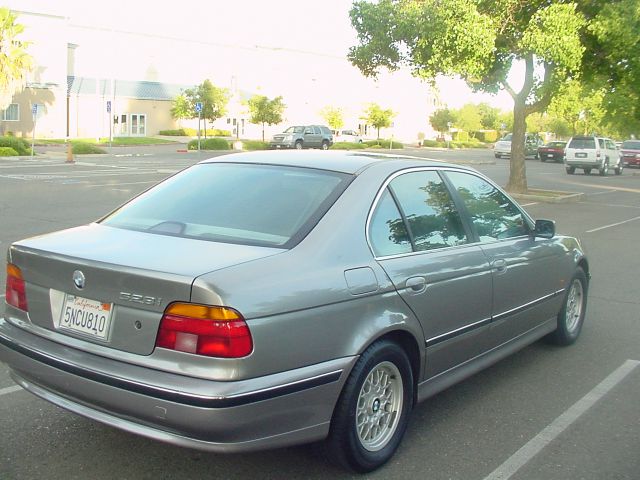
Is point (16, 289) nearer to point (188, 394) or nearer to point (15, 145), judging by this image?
point (188, 394)

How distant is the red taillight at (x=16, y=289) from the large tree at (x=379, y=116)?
6249cm

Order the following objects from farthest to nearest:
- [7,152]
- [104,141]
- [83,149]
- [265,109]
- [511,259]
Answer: [265,109]
[104,141]
[83,149]
[7,152]
[511,259]

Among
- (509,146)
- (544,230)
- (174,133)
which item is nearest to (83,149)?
(174,133)

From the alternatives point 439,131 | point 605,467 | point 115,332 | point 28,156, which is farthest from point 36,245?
point 439,131

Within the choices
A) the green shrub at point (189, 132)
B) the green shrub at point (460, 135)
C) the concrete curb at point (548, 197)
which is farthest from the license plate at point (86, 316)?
the green shrub at point (460, 135)

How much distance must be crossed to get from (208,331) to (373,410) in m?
1.12

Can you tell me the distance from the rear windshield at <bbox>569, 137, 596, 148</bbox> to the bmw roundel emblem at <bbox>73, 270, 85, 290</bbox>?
3693 centimetres

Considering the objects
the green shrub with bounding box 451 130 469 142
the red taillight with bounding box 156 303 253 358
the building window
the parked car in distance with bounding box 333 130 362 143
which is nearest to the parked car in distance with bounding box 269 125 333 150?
the parked car in distance with bounding box 333 130 362 143

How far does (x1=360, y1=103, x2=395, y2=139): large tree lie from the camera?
213 feet

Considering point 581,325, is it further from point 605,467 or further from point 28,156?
point 28,156

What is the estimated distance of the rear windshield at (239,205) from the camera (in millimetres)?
3719

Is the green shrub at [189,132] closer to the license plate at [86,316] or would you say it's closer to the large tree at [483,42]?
the large tree at [483,42]

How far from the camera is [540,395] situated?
4.93 m

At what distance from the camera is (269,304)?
3.15m
